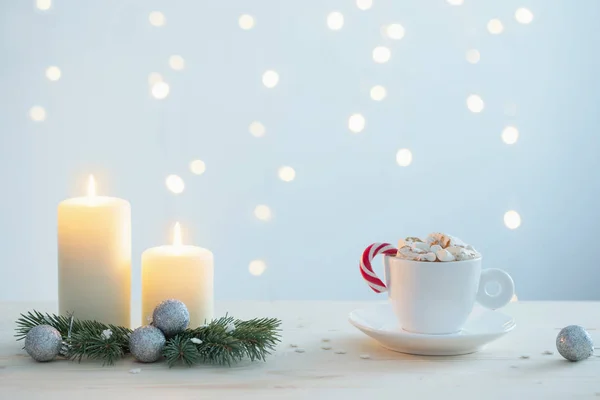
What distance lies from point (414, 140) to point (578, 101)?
463 millimetres

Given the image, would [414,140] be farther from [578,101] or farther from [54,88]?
[54,88]

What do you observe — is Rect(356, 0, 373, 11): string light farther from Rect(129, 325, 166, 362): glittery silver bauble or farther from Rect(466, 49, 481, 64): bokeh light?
Rect(129, 325, 166, 362): glittery silver bauble

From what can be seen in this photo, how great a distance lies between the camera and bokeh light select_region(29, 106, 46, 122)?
2.01m

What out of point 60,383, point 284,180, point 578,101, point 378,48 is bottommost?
point 60,383

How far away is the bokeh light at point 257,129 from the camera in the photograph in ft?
6.77

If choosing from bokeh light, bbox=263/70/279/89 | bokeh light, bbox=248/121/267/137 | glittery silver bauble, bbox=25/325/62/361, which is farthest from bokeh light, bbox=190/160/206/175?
glittery silver bauble, bbox=25/325/62/361

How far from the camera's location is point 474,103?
2133 millimetres

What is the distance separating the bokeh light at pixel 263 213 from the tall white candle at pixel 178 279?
3.98 ft

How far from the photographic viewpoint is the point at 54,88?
2.01 metres

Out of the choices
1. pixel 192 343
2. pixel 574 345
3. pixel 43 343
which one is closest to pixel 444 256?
pixel 574 345

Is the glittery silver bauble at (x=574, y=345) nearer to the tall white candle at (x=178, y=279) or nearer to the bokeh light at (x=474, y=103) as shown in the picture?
the tall white candle at (x=178, y=279)

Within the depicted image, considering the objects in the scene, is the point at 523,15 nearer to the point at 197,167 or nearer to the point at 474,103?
the point at 474,103

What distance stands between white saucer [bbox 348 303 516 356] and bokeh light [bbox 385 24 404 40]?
1292 mm

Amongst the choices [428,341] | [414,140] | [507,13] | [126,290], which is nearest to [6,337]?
[126,290]
